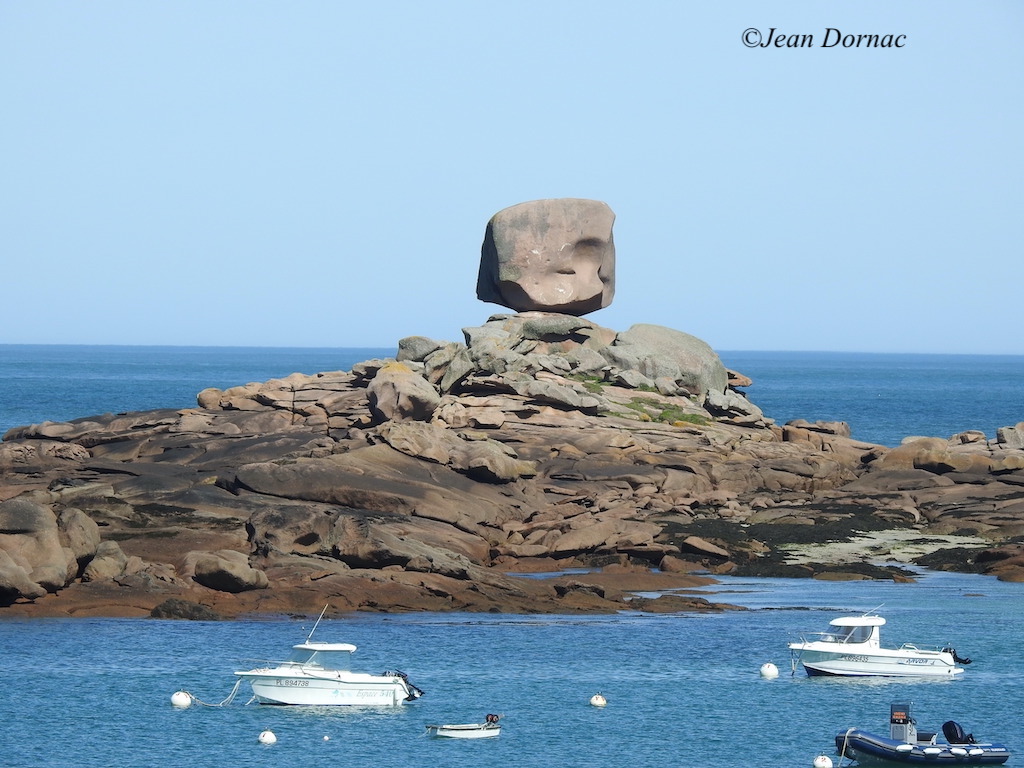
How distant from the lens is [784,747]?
34969 millimetres

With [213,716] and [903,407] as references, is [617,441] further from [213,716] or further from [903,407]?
[903,407]

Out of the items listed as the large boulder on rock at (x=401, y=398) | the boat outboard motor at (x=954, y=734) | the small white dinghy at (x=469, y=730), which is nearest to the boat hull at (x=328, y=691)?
the small white dinghy at (x=469, y=730)

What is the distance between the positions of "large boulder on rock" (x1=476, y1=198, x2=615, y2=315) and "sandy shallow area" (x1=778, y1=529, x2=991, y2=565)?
24728 millimetres

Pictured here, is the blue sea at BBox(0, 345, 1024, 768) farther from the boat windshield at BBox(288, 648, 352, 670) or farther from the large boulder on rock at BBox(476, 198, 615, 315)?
the large boulder on rock at BBox(476, 198, 615, 315)

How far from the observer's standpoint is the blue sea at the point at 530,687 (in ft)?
113

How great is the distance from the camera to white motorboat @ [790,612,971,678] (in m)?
41.6

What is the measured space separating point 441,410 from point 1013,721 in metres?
36.4

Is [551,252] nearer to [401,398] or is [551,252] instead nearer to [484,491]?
[401,398]

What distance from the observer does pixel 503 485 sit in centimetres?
6341

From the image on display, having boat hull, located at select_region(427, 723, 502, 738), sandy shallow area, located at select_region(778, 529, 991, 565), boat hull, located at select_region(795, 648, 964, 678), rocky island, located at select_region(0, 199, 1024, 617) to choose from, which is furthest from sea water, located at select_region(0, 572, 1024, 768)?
sandy shallow area, located at select_region(778, 529, 991, 565)

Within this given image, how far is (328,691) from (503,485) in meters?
26.3

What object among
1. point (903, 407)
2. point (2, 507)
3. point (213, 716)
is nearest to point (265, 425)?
Answer: point (2, 507)

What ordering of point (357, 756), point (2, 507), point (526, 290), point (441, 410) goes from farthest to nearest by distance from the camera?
point (526, 290) < point (441, 410) < point (2, 507) < point (357, 756)

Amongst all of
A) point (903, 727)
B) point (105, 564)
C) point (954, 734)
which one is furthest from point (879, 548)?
point (105, 564)
